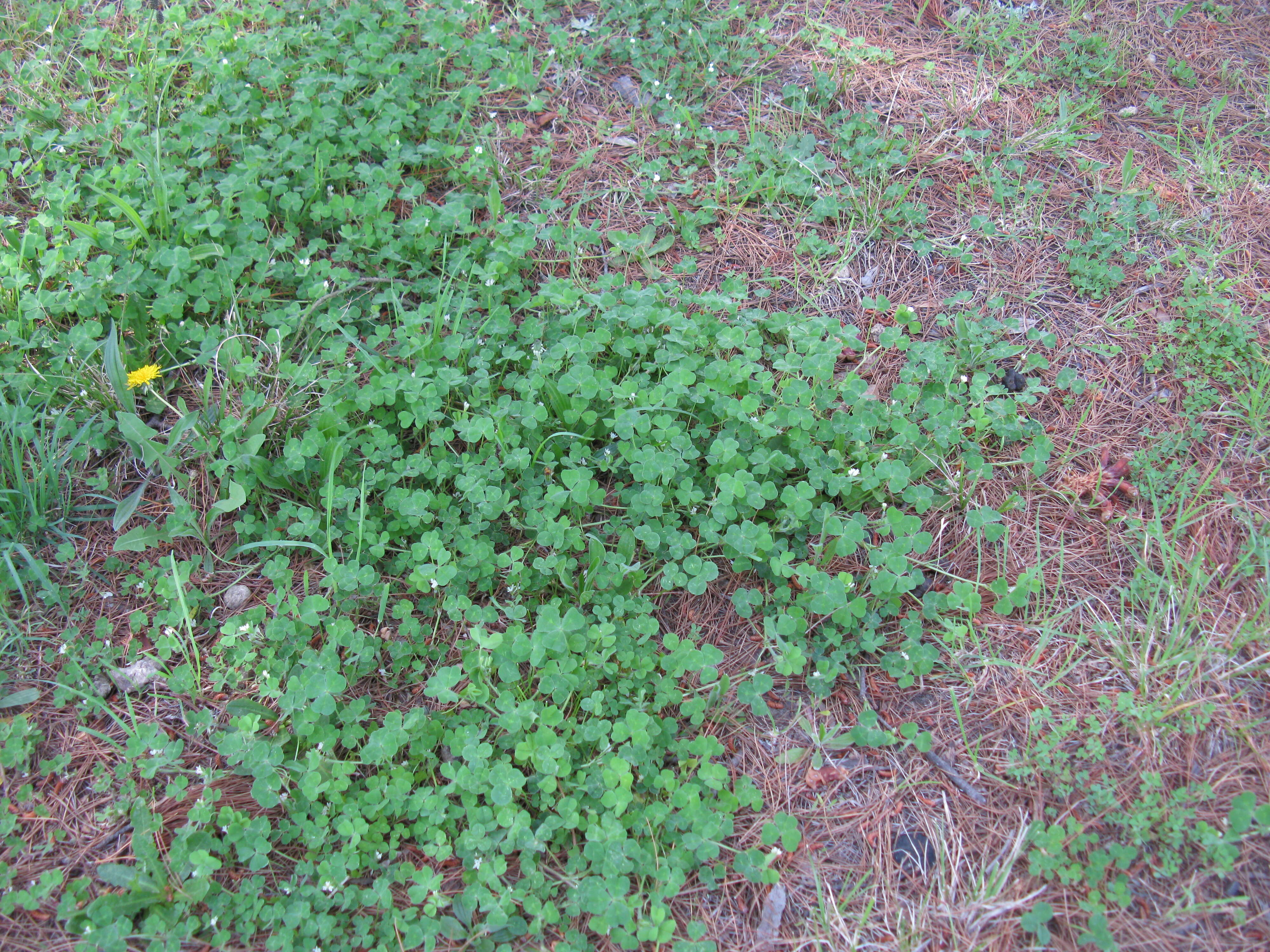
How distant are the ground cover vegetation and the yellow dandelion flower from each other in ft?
0.07

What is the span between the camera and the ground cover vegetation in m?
2.41

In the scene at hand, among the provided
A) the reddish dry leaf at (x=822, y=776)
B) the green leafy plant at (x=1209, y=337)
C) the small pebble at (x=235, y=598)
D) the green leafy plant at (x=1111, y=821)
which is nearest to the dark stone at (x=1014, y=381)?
the green leafy plant at (x=1209, y=337)

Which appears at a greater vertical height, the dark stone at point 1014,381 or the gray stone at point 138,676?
the dark stone at point 1014,381

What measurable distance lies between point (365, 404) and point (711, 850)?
2.04m

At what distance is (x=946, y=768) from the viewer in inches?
101

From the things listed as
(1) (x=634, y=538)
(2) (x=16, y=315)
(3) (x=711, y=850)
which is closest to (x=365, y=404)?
(1) (x=634, y=538)

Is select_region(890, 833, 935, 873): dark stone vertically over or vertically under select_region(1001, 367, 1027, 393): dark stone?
under

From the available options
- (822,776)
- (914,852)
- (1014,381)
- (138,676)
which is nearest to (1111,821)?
(914,852)

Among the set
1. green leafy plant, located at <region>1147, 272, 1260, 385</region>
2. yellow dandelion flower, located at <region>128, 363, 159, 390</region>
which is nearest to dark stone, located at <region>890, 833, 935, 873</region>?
green leafy plant, located at <region>1147, 272, 1260, 385</region>

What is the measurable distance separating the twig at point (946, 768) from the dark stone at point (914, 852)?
20 cm

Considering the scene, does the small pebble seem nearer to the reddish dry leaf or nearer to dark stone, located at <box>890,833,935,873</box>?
the reddish dry leaf

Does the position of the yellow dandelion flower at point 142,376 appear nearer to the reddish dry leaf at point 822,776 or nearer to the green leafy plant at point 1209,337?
the reddish dry leaf at point 822,776

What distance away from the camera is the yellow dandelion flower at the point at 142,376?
126 inches

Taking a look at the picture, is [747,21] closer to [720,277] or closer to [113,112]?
[720,277]
